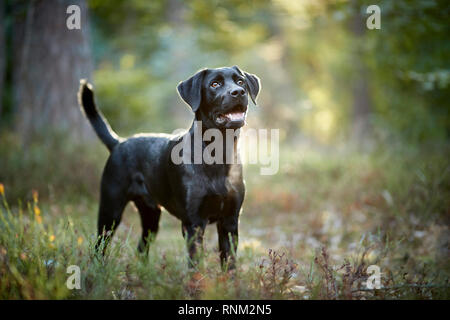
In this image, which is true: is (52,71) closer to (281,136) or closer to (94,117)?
(94,117)

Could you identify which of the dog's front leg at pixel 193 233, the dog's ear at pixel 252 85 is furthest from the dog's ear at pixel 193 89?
the dog's front leg at pixel 193 233

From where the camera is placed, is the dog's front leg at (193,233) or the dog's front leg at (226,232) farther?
the dog's front leg at (226,232)

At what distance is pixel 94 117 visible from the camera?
4340mm

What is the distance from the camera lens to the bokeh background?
3953 millimetres

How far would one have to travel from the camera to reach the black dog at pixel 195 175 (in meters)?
3.27

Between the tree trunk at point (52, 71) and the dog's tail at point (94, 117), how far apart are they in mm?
3468

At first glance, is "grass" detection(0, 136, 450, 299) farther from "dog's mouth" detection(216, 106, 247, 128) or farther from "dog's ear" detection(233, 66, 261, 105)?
"dog's ear" detection(233, 66, 261, 105)

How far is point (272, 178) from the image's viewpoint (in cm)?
786

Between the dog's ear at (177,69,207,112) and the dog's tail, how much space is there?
1248 mm

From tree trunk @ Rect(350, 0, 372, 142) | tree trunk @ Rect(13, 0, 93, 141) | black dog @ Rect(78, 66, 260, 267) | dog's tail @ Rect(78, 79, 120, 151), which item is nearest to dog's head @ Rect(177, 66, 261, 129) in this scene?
black dog @ Rect(78, 66, 260, 267)

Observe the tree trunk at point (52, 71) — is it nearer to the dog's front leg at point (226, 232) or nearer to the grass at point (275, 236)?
the grass at point (275, 236)

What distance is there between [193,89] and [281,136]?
929 centimetres

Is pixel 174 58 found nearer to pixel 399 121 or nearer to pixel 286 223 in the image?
pixel 399 121
